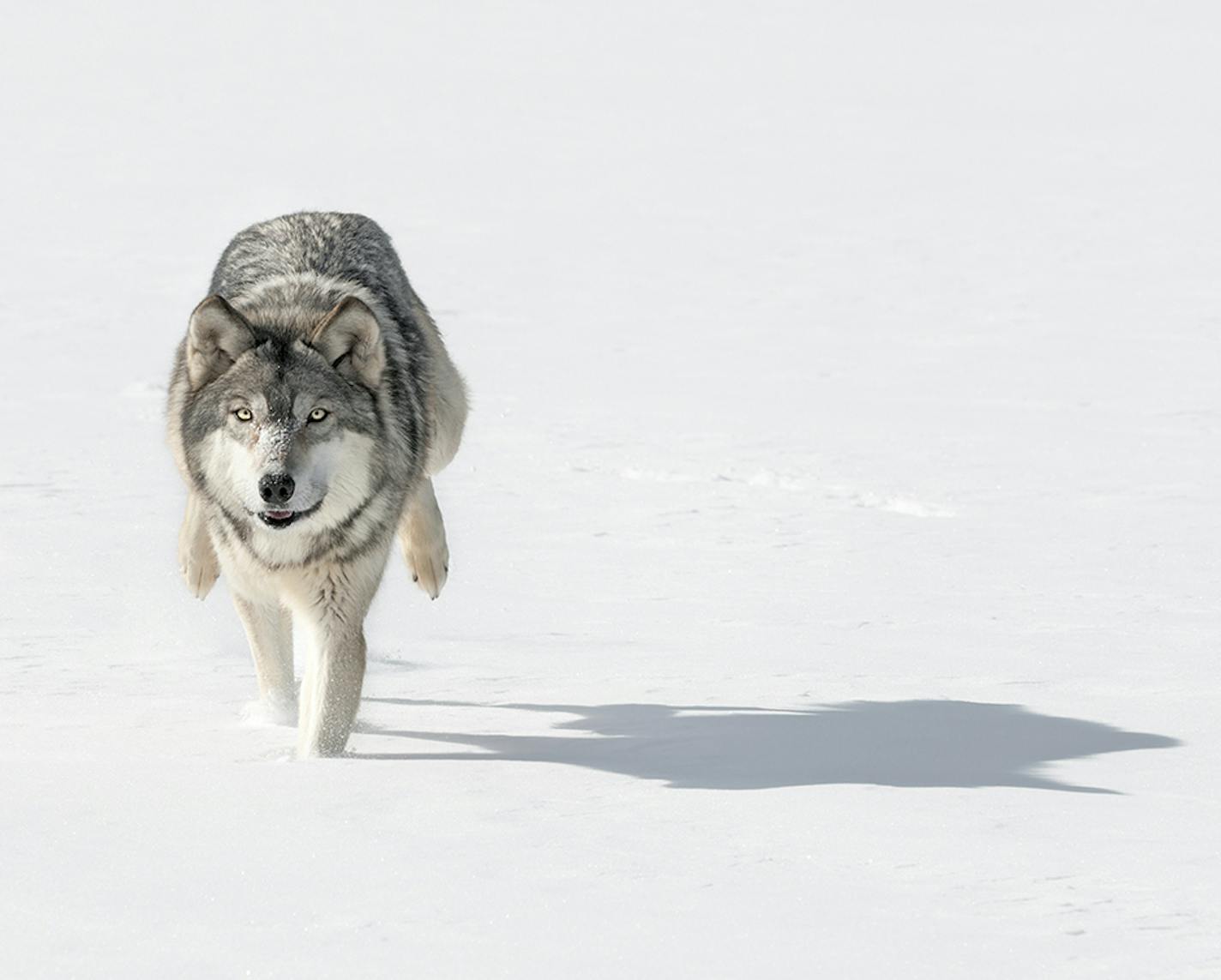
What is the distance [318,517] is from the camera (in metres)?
5.63

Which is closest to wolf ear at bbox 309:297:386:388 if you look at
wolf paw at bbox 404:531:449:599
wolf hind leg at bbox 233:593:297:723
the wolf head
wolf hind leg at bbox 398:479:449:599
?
the wolf head

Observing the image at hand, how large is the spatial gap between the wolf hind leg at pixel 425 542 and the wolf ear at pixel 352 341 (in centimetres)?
105

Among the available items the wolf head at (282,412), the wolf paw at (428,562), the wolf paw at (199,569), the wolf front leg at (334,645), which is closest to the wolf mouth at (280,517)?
the wolf head at (282,412)

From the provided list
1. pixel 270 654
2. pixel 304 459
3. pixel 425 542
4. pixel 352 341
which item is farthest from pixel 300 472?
pixel 425 542

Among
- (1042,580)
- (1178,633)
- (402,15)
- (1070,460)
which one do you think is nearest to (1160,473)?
(1070,460)

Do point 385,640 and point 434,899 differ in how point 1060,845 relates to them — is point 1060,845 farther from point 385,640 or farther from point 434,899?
point 385,640

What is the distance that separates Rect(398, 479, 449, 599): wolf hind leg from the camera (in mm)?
6809

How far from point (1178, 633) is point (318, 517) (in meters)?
3.31

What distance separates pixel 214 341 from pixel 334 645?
969 millimetres

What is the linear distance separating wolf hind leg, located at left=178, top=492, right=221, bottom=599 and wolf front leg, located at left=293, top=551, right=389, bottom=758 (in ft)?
2.73

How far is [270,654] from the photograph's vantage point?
20.3ft

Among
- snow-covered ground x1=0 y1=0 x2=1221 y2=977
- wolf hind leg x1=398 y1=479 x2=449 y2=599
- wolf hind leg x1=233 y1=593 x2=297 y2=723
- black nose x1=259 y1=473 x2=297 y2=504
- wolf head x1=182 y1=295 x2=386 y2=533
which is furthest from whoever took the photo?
wolf hind leg x1=398 y1=479 x2=449 y2=599

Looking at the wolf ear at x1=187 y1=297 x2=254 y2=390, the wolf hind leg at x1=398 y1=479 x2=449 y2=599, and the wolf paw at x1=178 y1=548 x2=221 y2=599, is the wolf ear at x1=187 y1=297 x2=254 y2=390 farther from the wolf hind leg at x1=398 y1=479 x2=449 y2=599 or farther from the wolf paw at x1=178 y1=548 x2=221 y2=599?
the wolf hind leg at x1=398 y1=479 x2=449 y2=599

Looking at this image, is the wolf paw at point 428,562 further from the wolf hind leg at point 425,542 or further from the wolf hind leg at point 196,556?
the wolf hind leg at point 196,556
